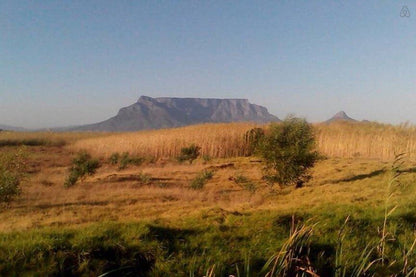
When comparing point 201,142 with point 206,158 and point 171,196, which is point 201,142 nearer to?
point 206,158

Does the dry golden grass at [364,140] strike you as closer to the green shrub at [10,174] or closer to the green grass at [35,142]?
the green shrub at [10,174]

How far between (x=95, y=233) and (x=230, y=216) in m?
3.96

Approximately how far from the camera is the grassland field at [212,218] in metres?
5.84

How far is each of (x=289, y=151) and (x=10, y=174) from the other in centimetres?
1314

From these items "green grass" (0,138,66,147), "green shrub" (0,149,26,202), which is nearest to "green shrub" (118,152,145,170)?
"green shrub" (0,149,26,202)

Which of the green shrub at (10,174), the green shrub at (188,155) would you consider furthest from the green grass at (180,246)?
the green shrub at (188,155)

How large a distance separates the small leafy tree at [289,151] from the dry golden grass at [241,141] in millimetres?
9516

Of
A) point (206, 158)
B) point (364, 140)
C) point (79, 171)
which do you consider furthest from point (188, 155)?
point (364, 140)

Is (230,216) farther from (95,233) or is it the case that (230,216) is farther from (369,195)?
(369,195)

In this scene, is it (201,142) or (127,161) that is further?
(201,142)

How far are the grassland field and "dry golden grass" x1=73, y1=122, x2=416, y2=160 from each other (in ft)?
0.53

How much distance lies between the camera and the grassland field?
230 inches

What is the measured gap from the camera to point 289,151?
17812 mm

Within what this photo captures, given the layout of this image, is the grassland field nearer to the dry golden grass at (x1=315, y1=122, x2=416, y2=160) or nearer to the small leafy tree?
the dry golden grass at (x1=315, y1=122, x2=416, y2=160)
